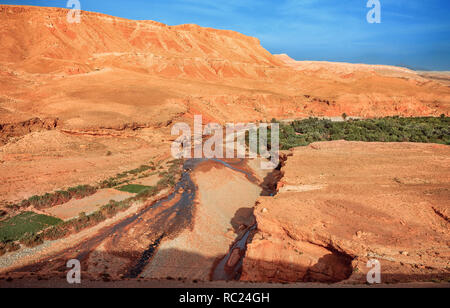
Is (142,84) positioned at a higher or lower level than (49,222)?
higher

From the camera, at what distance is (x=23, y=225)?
13766 mm

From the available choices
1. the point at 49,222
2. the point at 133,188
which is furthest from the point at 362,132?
the point at 49,222

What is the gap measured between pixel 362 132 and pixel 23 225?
31829 millimetres

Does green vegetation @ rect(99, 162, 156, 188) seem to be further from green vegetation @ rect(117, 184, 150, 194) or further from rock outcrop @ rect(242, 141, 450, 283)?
rock outcrop @ rect(242, 141, 450, 283)

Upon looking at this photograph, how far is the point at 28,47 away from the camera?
165 feet

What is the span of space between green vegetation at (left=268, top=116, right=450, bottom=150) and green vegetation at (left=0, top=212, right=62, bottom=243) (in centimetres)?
2066

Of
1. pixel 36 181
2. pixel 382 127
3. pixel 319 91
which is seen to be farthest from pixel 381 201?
pixel 319 91

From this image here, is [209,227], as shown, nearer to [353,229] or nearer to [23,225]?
[353,229]

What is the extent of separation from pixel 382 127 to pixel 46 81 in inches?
1681

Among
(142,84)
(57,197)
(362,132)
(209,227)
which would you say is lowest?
(209,227)

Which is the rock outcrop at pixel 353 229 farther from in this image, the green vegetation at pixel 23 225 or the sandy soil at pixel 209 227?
the green vegetation at pixel 23 225

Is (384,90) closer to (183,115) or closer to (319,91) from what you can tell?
(319,91)

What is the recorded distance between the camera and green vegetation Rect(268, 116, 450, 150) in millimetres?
28844

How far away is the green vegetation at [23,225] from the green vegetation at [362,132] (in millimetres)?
20660
